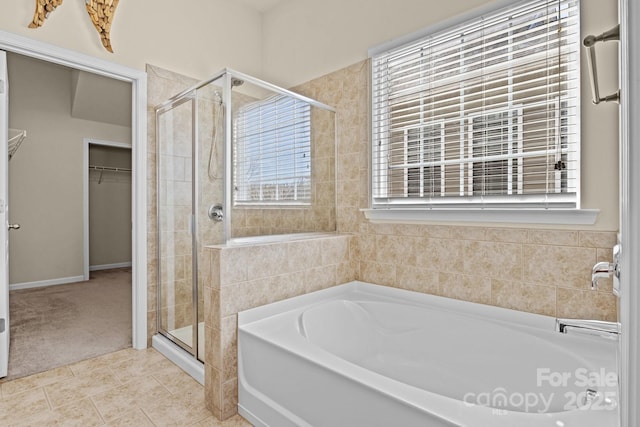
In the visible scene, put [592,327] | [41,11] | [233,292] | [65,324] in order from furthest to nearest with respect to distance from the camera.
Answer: [65,324]
[41,11]
[233,292]
[592,327]

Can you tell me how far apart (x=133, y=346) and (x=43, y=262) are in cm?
289

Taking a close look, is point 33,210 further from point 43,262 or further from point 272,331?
point 272,331

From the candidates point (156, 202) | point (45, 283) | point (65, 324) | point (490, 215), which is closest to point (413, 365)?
point (490, 215)

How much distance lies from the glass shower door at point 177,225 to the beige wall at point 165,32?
0.46 m

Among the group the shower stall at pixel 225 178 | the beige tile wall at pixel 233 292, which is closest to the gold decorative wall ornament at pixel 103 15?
the shower stall at pixel 225 178

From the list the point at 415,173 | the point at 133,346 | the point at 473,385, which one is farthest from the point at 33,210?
the point at 473,385

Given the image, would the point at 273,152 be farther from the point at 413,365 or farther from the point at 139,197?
the point at 413,365

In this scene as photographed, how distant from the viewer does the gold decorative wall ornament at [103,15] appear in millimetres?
2254

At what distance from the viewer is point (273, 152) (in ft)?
7.45

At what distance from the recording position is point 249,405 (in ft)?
5.59

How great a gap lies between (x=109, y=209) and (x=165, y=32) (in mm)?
3995

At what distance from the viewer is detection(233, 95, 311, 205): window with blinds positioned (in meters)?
2.06

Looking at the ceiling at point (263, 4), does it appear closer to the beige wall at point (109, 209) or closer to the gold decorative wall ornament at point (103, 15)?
the gold decorative wall ornament at point (103, 15)

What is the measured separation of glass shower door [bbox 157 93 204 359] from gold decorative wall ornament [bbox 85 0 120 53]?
548mm
